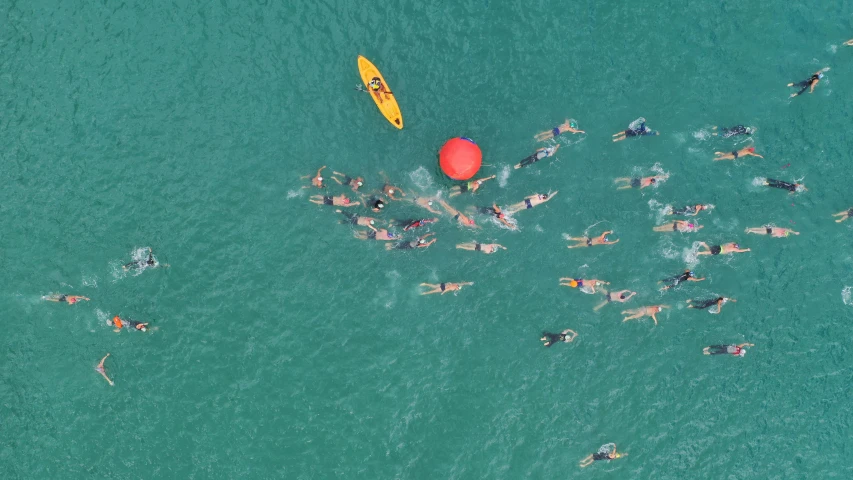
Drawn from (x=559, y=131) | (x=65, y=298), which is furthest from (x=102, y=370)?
(x=559, y=131)

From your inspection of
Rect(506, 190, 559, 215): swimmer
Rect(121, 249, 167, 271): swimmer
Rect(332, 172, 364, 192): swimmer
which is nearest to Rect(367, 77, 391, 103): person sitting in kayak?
Rect(332, 172, 364, 192): swimmer

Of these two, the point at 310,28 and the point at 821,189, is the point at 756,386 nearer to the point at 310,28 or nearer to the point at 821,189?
the point at 821,189

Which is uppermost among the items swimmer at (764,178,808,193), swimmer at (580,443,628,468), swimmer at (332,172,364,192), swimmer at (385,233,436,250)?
swimmer at (332,172,364,192)

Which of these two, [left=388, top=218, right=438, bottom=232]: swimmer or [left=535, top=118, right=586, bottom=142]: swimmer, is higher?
[left=535, top=118, right=586, bottom=142]: swimmer

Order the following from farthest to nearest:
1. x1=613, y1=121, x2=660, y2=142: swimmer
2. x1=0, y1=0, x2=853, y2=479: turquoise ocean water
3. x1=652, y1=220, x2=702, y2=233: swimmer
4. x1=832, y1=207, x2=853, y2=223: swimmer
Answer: x1=832, y1=207, x2=853, y2=223: swimmer → x1=613, y1=121, x2=660, y2=142: swimmer → x1=652, y1=220, x2=702, y2=233: swimmer → x1=0, y1=0, x2=853, y2=479: turquoise ocean water

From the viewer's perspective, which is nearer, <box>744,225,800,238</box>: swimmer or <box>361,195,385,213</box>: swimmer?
<box>361,195,385,213</box>: swimmer

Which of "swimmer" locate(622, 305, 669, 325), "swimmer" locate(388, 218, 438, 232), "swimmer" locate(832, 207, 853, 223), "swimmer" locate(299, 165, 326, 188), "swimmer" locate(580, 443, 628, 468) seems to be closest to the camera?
"swimmer" locate(580, 443, 628, 468)

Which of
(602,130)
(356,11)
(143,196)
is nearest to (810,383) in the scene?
(602,130)

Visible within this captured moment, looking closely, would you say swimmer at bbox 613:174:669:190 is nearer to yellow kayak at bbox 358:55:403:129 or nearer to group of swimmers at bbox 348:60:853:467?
group of swimmers at bbox 348:60:853:467
